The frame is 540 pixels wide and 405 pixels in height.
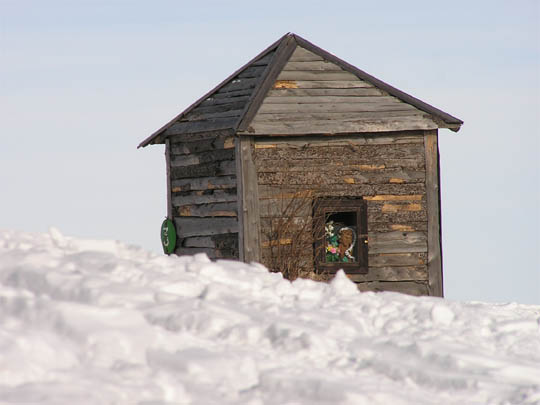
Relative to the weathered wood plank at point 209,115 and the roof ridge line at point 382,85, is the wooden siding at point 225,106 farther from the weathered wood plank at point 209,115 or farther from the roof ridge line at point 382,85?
the roof ridge line at point 382,85

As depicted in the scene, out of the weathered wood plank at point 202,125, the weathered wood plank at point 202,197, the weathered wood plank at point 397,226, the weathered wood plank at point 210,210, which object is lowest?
the weathered wood plank at point 397,226

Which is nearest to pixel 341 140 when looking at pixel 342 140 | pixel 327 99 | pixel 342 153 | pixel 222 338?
pixel 342 140

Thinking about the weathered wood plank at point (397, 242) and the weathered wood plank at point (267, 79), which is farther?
the weathered wood plank at point (397, 242)

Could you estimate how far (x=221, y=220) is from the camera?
13484mm

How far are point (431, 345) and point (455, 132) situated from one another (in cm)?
860

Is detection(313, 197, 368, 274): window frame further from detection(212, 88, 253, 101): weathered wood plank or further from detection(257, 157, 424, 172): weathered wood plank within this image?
detection(212, 88, 253, 101): weathered wood plank

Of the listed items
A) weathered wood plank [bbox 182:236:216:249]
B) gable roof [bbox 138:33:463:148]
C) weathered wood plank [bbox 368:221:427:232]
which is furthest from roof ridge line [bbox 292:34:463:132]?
weathered wood plank [bbox 182:236:216:249]

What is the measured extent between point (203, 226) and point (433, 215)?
3890mm

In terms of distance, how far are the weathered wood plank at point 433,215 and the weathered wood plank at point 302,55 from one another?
228cm

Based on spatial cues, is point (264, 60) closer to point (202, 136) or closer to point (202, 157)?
point (202, 136)

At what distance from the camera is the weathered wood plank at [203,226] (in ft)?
43.3

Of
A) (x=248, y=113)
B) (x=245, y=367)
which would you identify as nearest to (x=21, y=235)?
(x=245, y=367)

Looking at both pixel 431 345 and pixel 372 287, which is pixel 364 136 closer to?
pixel 372 287

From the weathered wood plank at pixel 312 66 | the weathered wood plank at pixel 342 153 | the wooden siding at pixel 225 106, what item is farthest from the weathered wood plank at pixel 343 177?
the weathered wood plank at pixel 312 66
